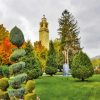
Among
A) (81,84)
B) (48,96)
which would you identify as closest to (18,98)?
(48,96)

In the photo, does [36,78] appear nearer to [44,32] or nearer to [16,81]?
[16,81]

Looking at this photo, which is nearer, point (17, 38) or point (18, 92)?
point (18, 92)

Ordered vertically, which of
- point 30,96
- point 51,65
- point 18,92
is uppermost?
point 51,65

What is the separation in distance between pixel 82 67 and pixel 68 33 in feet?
161

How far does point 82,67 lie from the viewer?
3872 cm

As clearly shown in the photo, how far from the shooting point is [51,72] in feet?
165

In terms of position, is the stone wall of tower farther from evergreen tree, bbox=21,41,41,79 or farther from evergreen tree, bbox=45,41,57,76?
evergreen tree, bbox=21,41,41,79

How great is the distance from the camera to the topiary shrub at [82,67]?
38.6 metres

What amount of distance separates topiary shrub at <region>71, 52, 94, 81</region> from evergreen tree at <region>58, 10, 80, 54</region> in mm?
46638

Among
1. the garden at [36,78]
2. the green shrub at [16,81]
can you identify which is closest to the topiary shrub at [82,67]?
the garden at [36,78]

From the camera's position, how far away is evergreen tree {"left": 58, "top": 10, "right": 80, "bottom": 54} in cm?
8675

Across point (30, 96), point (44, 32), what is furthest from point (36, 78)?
point (44, 32)

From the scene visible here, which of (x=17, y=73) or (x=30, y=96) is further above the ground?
(x=17, y=73)

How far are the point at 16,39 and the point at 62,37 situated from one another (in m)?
58.2
